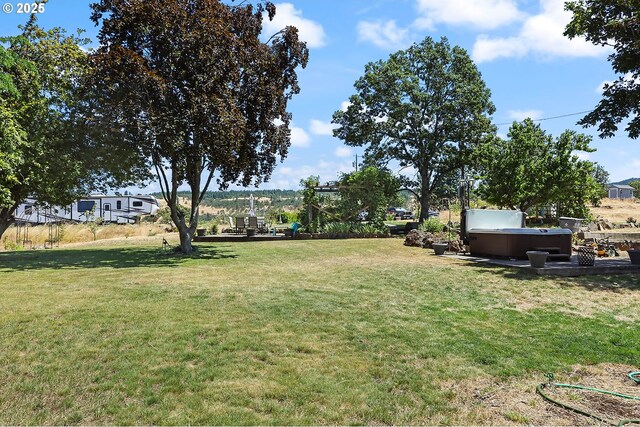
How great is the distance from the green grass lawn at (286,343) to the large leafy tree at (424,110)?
60.5 feet

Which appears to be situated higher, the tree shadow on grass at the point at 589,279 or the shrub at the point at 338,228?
the shrub at the point at 338,228

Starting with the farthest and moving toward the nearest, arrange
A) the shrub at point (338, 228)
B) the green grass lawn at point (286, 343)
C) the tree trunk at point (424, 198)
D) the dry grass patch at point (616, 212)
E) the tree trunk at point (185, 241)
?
the dry grass patch at point (616, 212) → the tree trunk at point (424, 198) → the shrub at point (338, 228) → the tree trunk at point (185, 241) → the green grass lawn at point (286, 343)

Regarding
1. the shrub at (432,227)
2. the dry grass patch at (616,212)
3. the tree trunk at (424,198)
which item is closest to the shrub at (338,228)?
the shrub at (432,227)

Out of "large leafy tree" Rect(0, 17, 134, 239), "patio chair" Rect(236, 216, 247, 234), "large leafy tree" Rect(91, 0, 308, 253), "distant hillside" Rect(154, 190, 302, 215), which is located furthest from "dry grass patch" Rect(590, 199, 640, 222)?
"large leafy tree" Rect(0, 17, 134, 239)

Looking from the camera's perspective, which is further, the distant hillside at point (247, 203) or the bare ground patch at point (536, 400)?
the distant hillside at point (247, 203)

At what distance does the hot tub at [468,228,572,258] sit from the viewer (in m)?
12.6

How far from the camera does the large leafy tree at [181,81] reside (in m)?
12.5

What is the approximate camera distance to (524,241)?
1291cm

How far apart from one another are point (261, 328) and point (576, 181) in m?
23.4

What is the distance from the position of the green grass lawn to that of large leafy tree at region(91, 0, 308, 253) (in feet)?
16.9

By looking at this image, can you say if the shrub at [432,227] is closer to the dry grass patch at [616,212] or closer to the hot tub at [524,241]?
the hot tub at [524,241]

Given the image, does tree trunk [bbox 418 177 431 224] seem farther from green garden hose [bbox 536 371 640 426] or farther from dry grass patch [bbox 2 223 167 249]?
green garden hose [bbox 536 371 640 426]

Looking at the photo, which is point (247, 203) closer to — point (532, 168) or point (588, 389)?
point (532, 168)

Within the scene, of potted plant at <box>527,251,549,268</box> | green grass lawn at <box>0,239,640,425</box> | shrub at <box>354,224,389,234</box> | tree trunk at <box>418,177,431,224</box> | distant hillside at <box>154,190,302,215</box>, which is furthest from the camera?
distant hillside at <box>154,190,302,215</box>
